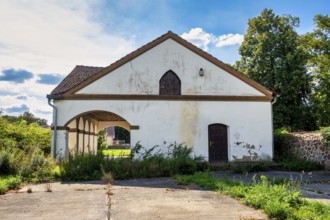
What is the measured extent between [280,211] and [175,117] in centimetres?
1036

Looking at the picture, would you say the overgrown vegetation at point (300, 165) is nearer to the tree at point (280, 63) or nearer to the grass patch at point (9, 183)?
the tree at point (280, 63)

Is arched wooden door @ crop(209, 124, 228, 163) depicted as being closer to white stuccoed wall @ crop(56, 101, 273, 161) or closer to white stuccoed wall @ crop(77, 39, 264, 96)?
white stuccoed wall @ crop(56, 101, 273, 161)

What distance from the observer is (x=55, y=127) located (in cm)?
1527

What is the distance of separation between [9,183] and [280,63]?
70.5 feet

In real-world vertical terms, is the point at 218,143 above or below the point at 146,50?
below

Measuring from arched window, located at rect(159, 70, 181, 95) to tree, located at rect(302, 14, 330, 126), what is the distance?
13.6 metres

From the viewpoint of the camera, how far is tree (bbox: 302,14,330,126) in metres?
25.0

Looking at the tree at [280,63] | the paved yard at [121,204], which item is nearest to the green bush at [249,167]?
the paved yard at [121,204]

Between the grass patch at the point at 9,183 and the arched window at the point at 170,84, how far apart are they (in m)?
7.78

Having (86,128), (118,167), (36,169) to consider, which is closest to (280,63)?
(86,128)

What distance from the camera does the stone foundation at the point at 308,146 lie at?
49.1 ft

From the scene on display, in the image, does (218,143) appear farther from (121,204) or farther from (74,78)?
(121,204)

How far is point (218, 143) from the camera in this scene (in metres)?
16.4

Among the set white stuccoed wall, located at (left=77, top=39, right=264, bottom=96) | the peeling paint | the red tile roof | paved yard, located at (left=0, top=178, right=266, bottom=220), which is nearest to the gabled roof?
the red tile roof
